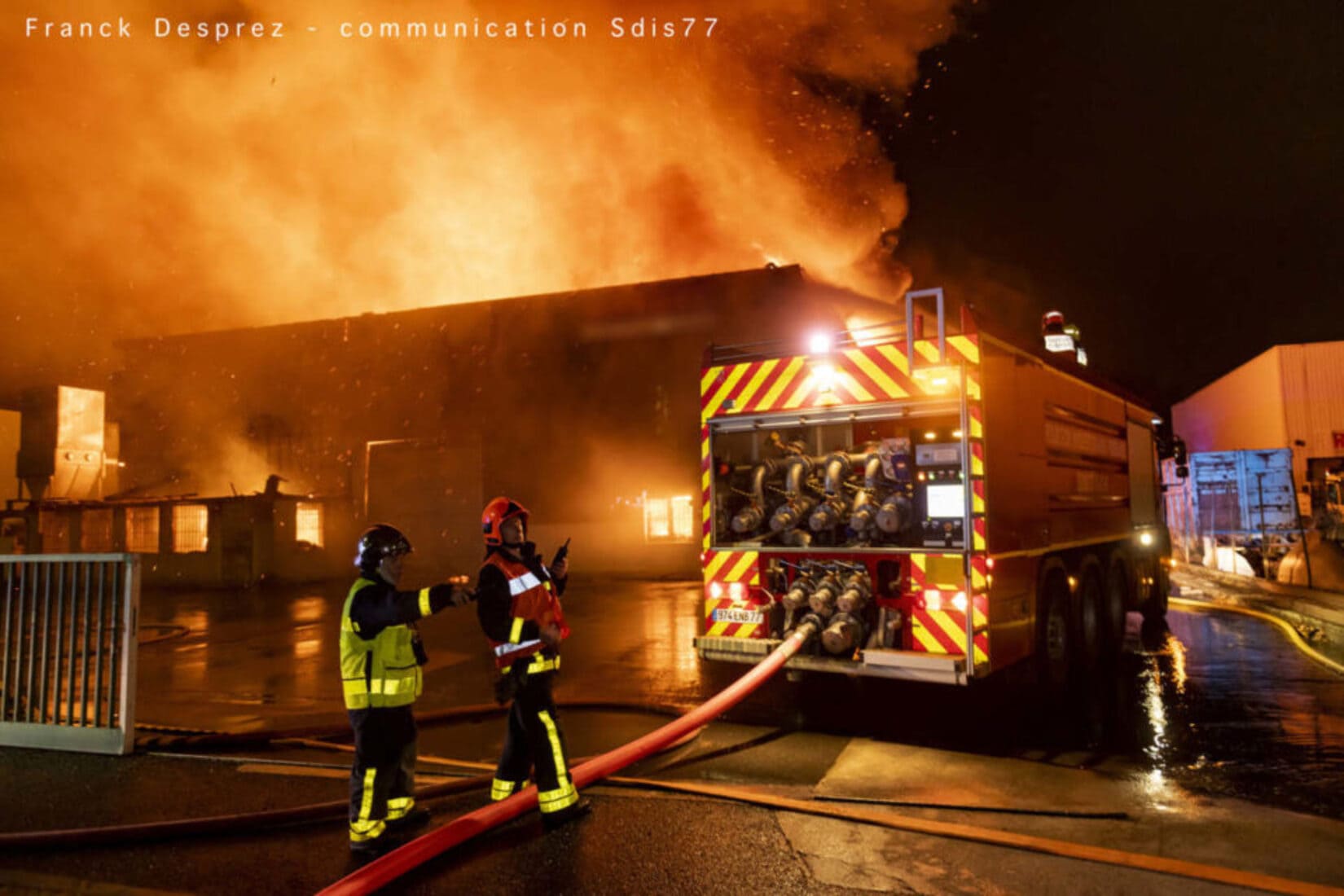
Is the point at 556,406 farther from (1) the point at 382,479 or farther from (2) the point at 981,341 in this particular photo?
(2) the point at 981,341

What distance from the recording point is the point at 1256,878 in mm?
3225

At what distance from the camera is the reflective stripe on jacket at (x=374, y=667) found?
3.75 meters

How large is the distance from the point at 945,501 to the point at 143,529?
22353 millimetres

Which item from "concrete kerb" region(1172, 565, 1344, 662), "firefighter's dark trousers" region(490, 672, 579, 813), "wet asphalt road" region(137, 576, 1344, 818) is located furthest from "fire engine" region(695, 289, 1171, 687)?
"concrete kerb" region(1172, 565, 1344, 662)

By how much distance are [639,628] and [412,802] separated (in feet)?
24.7

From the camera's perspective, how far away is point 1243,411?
124 ft

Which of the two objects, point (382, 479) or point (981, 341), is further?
point (382, 479)

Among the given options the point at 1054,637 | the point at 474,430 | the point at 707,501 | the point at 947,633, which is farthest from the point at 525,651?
the point at 474,430

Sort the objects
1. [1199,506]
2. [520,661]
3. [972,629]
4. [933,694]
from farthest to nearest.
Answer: [1199,506] → [933,694] → [972,629] → [520,661]

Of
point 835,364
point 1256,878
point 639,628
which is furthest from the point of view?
point 639,628

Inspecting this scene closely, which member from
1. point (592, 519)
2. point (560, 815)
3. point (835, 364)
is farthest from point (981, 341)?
point (592, 519)

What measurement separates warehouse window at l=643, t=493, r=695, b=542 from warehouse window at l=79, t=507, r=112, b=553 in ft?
45.9

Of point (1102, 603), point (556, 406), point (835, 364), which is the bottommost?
point (1102, 603)

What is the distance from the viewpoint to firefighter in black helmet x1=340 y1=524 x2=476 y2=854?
366cm
